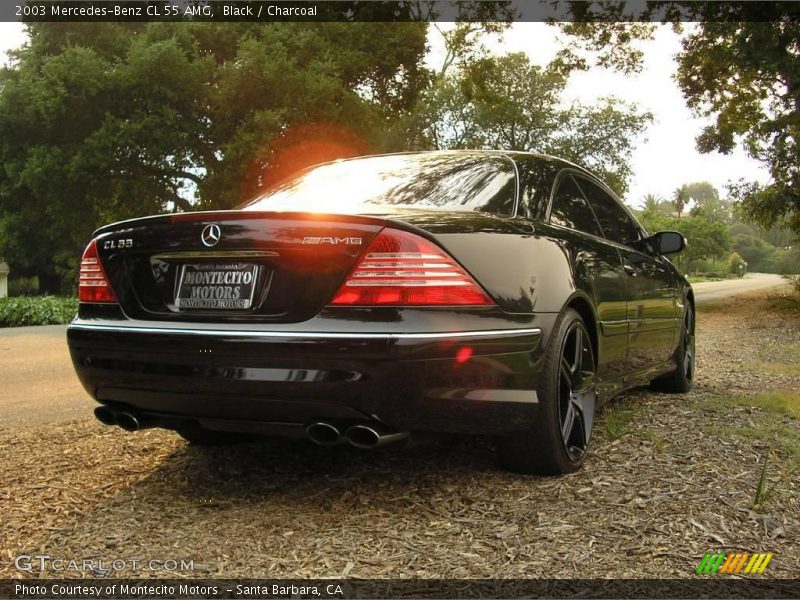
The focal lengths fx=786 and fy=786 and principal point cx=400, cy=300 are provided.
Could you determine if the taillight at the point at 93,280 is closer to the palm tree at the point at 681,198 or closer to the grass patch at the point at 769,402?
the grass patch at the point at 769,402

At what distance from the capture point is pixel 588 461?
12.6 ft

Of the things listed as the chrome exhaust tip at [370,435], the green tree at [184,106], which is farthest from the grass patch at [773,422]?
the green tree at [184,106]

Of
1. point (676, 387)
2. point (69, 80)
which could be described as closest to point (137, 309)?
point (676, 387)

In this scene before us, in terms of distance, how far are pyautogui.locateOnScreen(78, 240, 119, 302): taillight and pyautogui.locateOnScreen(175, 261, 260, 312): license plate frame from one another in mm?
407

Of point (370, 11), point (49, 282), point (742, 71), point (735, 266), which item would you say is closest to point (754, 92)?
point (742, 71)

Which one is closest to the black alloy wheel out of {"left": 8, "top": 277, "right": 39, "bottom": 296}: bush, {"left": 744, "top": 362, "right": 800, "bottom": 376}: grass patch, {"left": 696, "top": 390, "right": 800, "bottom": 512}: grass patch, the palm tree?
{"left": 696, "top": 390, "right": 800, "bottom": 512}: grass patch

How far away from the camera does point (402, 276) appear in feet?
9.41

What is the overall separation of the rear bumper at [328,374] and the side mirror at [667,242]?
2441mm

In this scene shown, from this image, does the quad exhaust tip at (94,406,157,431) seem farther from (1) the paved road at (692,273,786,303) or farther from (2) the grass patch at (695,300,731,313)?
(1) the paved road at (692,273,786,303)

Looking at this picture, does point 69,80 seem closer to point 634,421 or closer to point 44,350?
point 44,350

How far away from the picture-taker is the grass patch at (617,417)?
4.33 metres

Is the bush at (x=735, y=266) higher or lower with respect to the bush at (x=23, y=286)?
lower

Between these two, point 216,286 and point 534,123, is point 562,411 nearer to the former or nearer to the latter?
point 216,286

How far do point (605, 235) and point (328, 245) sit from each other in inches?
89.9
